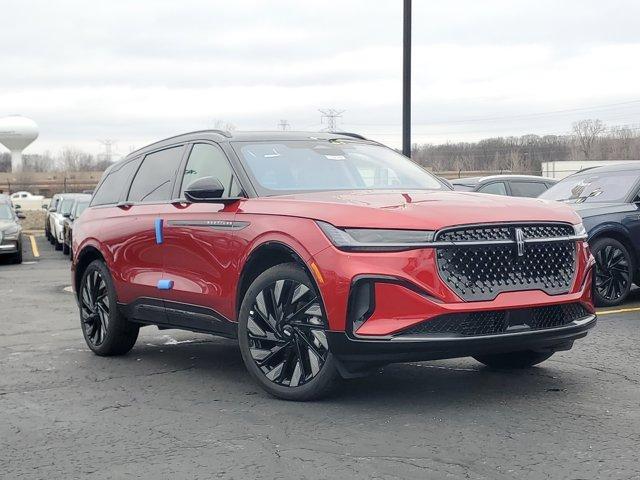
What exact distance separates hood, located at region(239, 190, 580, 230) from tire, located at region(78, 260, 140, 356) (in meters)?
2.10

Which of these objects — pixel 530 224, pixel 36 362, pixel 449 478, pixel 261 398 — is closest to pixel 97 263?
pixel 36 362

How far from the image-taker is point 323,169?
663 centimetres

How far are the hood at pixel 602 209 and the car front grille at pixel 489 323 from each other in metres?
5.10

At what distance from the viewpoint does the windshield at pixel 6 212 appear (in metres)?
22.3

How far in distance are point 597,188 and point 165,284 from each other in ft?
19.9

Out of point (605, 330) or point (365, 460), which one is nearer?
point (365, 460)

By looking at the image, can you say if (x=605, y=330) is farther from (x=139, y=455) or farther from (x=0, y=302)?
(x=0, y=302)

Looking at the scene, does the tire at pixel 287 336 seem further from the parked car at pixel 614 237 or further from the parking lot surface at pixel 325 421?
the parked car at pixel 614 237

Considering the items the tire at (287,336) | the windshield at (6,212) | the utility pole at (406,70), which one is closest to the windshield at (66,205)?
the windshield at (6,212)

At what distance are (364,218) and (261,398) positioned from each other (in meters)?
1.40

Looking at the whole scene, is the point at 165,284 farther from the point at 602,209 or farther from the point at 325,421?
the point at 602,209

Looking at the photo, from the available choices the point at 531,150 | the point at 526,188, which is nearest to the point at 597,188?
the point at 526,188

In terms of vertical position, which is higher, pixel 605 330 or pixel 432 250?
pixel 432 250

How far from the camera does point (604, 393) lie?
574 cm
